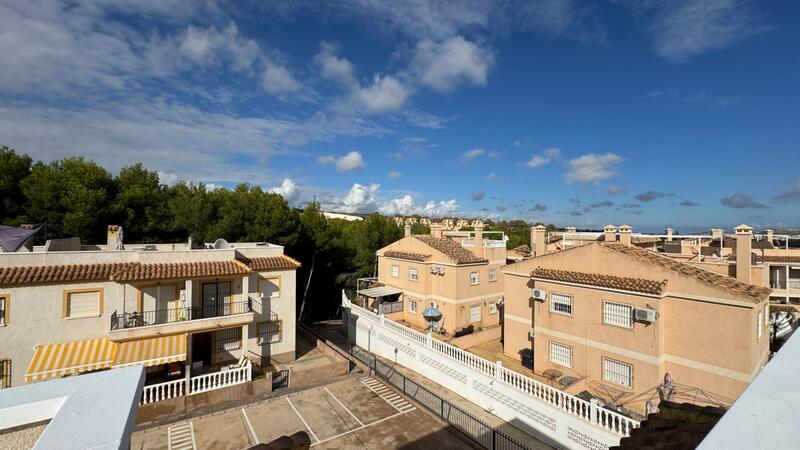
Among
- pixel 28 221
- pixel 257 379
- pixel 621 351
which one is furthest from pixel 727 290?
pixel 28 221

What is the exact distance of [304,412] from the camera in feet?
58.0

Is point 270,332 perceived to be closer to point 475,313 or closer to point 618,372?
point 475,313

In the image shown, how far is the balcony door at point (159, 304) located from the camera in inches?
797

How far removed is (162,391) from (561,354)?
845 inches

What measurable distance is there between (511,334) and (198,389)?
63.4 feet

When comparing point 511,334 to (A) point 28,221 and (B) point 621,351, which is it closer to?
(B) point 621,351

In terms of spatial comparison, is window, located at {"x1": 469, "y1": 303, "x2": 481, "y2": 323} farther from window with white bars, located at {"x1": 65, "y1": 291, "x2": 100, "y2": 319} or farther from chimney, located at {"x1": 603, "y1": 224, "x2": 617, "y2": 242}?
window with white bars, located at {"x1": 65, "y1": 291, "x2": 100, "y2": 319}

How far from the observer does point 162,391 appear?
1775cm

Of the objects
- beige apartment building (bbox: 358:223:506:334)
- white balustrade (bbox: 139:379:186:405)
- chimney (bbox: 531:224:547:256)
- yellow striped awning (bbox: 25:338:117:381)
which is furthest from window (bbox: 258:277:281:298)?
chimney (bbox: 531:224:547:256)

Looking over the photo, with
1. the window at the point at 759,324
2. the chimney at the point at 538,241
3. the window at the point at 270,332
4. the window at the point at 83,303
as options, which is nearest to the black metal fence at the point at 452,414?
the window at the point at 270,332

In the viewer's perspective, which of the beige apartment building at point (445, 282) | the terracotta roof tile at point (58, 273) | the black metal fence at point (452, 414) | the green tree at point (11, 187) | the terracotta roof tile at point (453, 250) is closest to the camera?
the black metal fence at point (452, 414)

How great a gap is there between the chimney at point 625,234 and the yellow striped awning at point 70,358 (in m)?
28.5

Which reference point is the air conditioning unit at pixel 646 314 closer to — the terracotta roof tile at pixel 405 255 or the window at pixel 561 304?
the window at pixel 561 304

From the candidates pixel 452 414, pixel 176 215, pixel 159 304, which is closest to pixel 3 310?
pixel 159 304
